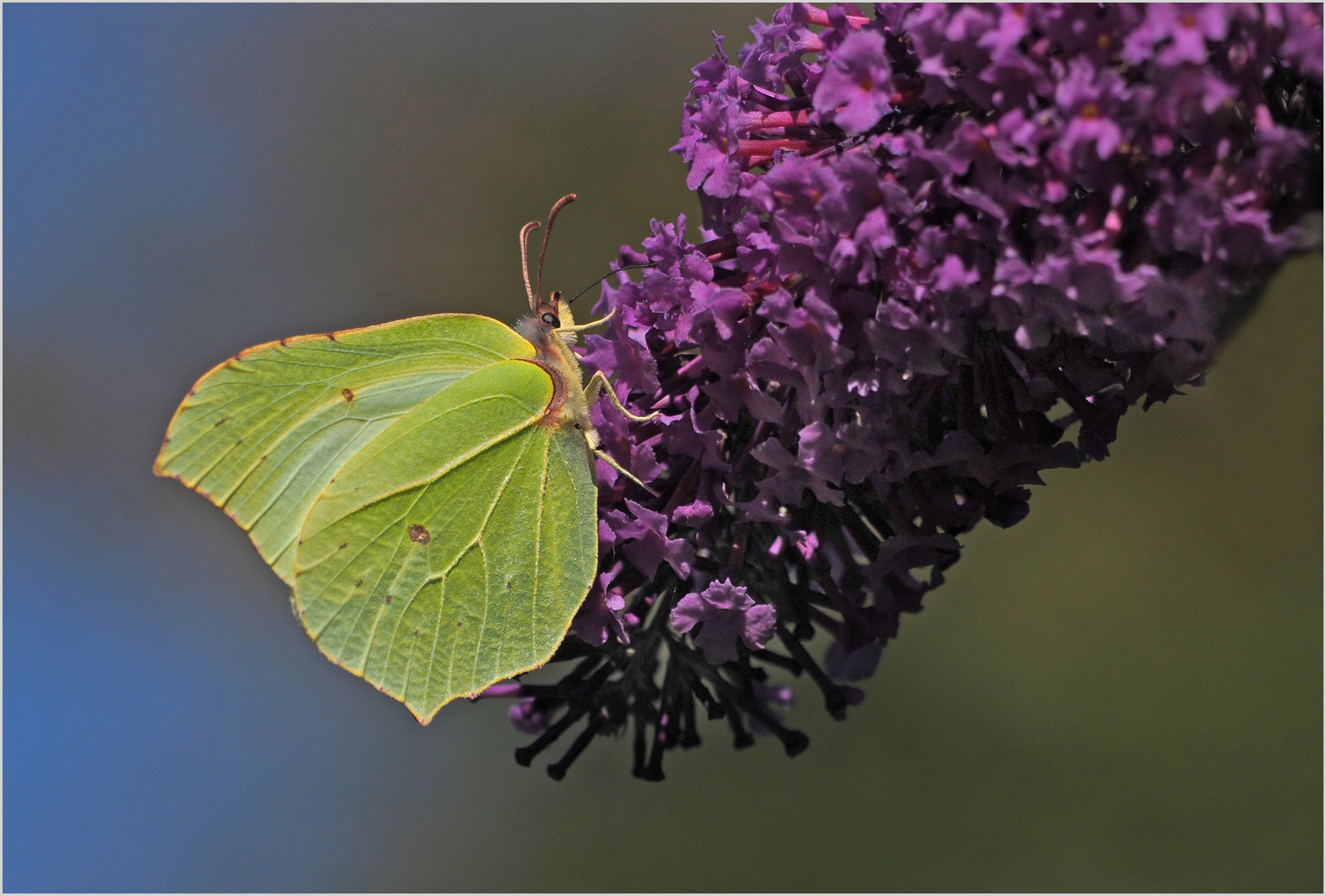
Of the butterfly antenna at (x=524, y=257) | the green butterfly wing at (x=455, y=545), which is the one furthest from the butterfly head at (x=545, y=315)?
the green butterfly wing at (x=455, y=545)

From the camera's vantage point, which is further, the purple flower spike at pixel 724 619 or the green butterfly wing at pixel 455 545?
the green butterfly wing at pixel 455 545

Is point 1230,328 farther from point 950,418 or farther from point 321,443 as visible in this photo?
point 321,443

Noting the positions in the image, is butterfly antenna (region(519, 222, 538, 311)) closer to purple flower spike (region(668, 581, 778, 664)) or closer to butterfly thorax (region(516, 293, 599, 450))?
butterfly thorax (region(516, 293, 599, 450))

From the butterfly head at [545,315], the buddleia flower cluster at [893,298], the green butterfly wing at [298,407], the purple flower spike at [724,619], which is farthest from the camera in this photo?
the butterfly head at [545,315]

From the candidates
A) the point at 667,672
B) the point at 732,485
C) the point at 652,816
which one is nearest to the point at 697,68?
the point at 732,485

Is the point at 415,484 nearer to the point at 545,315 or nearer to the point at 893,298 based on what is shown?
the point at 545,315

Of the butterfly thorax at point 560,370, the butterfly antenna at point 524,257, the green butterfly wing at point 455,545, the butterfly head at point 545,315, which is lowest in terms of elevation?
the green butterfly wing at point 455,545

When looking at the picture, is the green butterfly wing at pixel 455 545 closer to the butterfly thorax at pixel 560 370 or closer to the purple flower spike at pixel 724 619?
the butterfly thorax at pixel 560 370

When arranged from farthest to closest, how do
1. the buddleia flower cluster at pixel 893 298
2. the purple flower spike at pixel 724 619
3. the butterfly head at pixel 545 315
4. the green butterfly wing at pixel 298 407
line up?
the butterfly head at pixel 545 315, the green butterfly wing at pixel 298 407, the purple flower spike at pixel 724 619, the buddleia flower cluster at pixel 893 298
